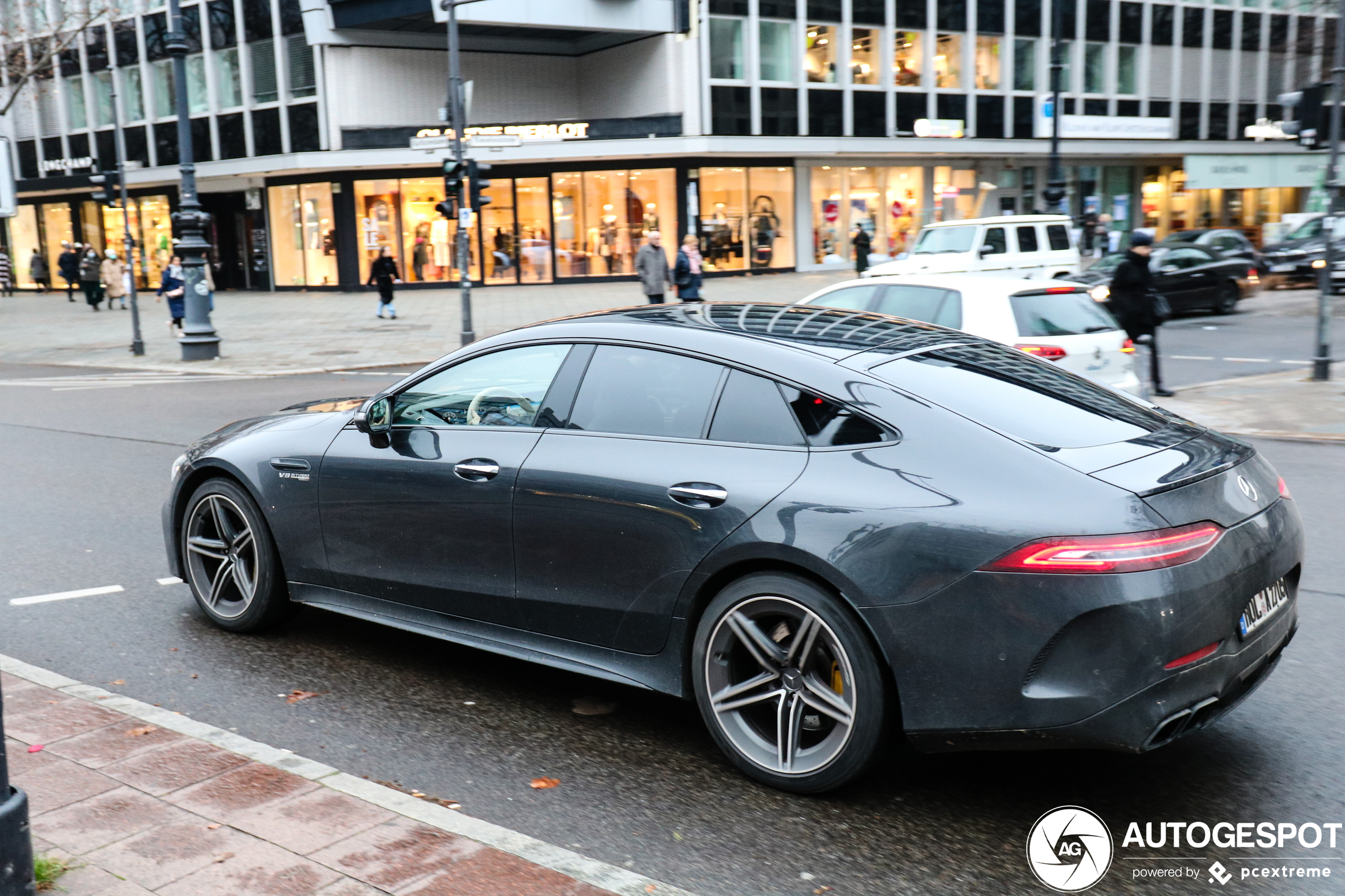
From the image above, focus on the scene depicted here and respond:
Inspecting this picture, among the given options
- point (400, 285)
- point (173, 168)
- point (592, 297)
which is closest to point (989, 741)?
point (592, 297)

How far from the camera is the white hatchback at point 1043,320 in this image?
10.3 metres

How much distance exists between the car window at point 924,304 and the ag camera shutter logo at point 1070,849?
7.20m

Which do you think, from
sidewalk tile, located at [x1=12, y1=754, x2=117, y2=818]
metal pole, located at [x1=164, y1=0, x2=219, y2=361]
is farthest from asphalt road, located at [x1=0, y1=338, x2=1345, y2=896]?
metal pole, located at [x1=164, y1=0, x2=219, y2=361]

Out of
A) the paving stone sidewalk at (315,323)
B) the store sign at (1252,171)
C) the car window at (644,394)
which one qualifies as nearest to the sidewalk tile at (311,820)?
the car window at (644,394)

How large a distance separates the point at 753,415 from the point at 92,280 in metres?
36.4

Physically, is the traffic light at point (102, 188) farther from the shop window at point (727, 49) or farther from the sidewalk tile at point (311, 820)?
the sidewalk tile at point (311, 820)

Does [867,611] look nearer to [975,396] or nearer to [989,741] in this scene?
[989,741]

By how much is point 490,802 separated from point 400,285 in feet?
121

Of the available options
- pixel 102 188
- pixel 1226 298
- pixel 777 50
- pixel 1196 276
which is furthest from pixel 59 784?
pixel 777 50

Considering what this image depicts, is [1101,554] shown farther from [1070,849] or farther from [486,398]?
[486,398]

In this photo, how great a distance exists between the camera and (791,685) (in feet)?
12.5

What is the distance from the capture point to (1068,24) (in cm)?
4388

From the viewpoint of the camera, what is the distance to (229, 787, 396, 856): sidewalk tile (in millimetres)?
3428

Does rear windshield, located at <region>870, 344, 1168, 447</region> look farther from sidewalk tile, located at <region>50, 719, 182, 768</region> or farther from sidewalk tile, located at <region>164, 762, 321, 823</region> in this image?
sidewalk tile, located at <region>50, 719, 182, 768</region>
